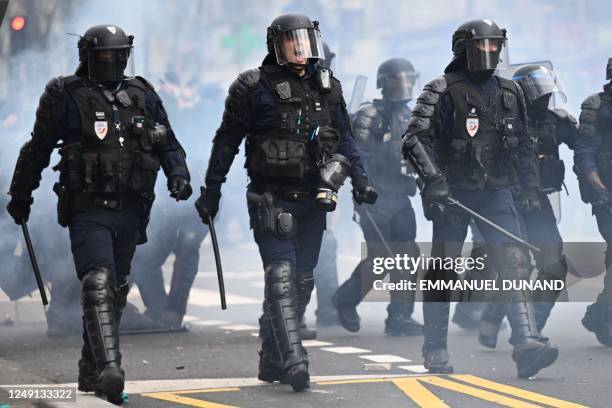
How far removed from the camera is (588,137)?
35.6ft

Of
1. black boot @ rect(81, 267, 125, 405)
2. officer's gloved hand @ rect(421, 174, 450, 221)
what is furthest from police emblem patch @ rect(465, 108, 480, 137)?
black boot @ rect(81, 267, 125, 405)

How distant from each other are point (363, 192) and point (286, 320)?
0.85 m

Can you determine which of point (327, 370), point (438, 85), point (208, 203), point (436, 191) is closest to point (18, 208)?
point (208, 203)

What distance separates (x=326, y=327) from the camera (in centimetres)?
1259

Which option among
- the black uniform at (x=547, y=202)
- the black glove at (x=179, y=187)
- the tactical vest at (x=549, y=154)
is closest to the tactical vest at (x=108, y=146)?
the black glove at (x=179, y=187)

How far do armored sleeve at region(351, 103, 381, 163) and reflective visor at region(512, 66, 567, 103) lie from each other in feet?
4.51

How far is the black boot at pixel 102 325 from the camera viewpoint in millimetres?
7734

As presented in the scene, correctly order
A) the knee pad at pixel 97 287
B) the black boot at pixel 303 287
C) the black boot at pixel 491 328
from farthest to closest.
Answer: the black boot at pixel 491 328 → the black boot at pixel 303 287 → the knee pad at pixel 97 287

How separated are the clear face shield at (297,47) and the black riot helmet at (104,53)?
2.77 feet

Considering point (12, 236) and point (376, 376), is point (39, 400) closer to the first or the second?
point (376, 376)

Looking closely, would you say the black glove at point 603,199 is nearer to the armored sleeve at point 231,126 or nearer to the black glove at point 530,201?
the black glove at point 530,201

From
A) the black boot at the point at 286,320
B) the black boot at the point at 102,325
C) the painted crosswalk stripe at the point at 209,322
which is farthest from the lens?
the painted crosswalk stripe at the point at 209,322

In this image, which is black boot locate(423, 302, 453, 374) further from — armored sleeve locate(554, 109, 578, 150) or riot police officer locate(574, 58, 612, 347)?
armored sleeve locate(554, 109, 578, 150)

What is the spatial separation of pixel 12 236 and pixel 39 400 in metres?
4.77
